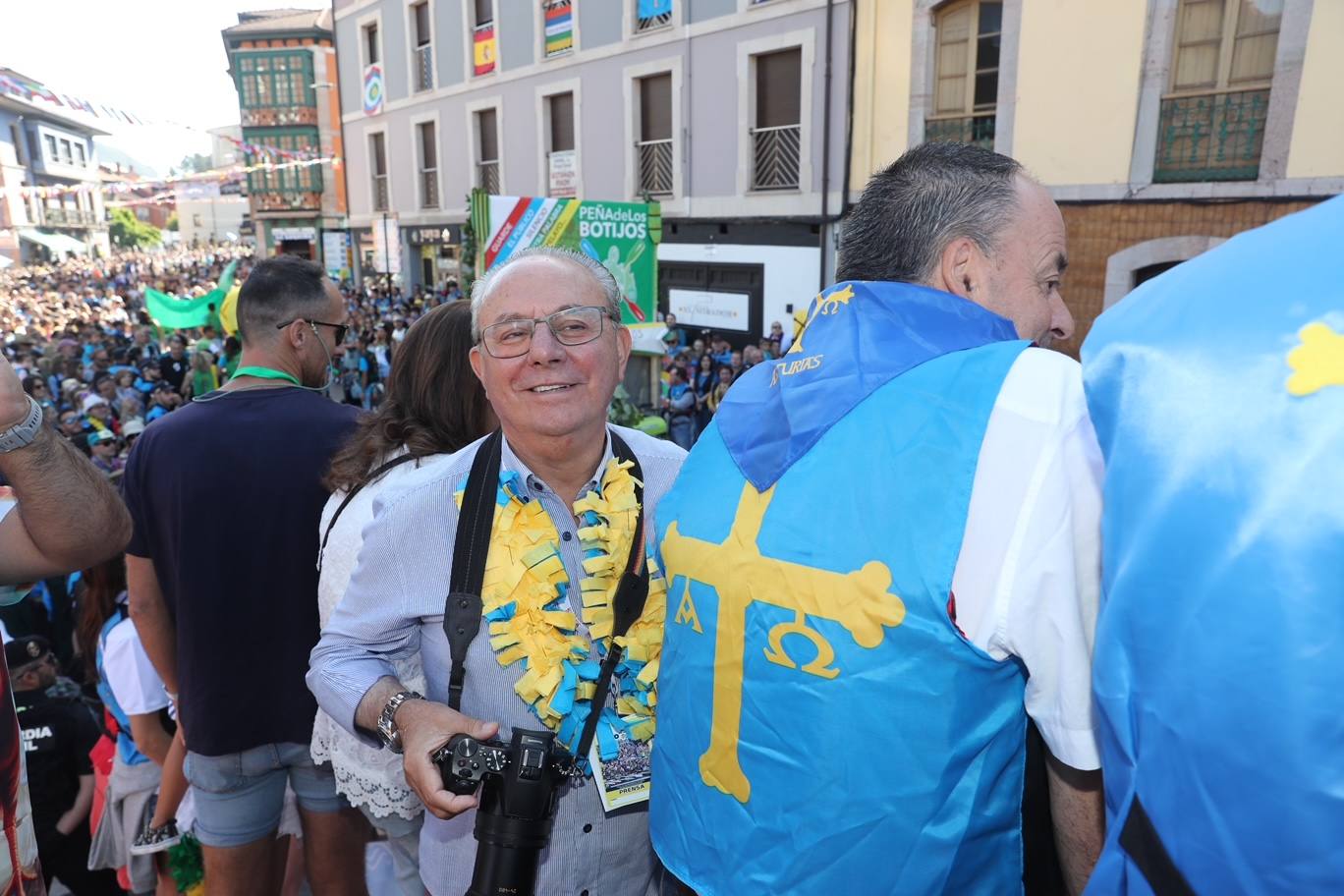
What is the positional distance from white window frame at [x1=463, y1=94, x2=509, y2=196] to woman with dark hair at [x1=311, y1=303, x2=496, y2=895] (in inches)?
668

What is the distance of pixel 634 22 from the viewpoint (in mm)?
14977

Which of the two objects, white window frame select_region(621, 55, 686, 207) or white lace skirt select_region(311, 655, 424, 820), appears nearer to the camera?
white lace skirt select_region(311, 655, 424, 820)

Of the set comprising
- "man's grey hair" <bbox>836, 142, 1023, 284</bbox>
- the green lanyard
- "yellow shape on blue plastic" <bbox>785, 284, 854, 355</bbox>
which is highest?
"man's grey hair" <bbox>836, 142, 1023, 284</bbox>

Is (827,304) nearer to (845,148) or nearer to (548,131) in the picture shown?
(845,148)

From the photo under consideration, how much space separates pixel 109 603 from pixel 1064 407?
3417 mm

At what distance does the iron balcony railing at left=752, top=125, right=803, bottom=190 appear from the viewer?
13.1m

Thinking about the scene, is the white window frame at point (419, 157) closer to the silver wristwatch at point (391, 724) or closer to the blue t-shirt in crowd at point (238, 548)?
the blue t-shirt in crowd at point (238, 548)

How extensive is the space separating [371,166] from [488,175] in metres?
6.36

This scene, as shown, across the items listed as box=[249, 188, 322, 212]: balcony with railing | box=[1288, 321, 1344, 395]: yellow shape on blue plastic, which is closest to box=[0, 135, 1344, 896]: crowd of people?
box=[1288, 321, 1344, 395]: yellow shape on blue plastic

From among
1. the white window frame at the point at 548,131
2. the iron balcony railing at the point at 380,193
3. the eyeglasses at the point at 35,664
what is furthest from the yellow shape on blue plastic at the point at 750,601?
the iron balcony railing at the point at 380,193

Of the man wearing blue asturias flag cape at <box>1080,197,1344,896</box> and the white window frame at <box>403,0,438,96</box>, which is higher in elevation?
the white window frame at <box>403,0,438,96</box>

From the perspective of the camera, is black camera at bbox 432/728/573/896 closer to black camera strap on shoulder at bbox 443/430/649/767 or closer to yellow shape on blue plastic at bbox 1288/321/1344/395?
black camera strap on shoulder at bbox 443/430/649/767

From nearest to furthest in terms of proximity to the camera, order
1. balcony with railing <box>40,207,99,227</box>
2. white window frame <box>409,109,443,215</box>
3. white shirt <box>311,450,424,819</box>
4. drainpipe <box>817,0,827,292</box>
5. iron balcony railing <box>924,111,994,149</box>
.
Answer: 1. white shirt <box>311,450,424,819</box>
2. iron balcony railing <box>924,111,994,149</box>
3. drainpipe <box>817,0,827,292</box>
4. white window frame <box>409,109,443,215</box>
5. balcony with railing <box>40,207,99,227</box>

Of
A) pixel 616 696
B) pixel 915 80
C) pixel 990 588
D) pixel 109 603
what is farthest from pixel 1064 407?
pixel 915 80
